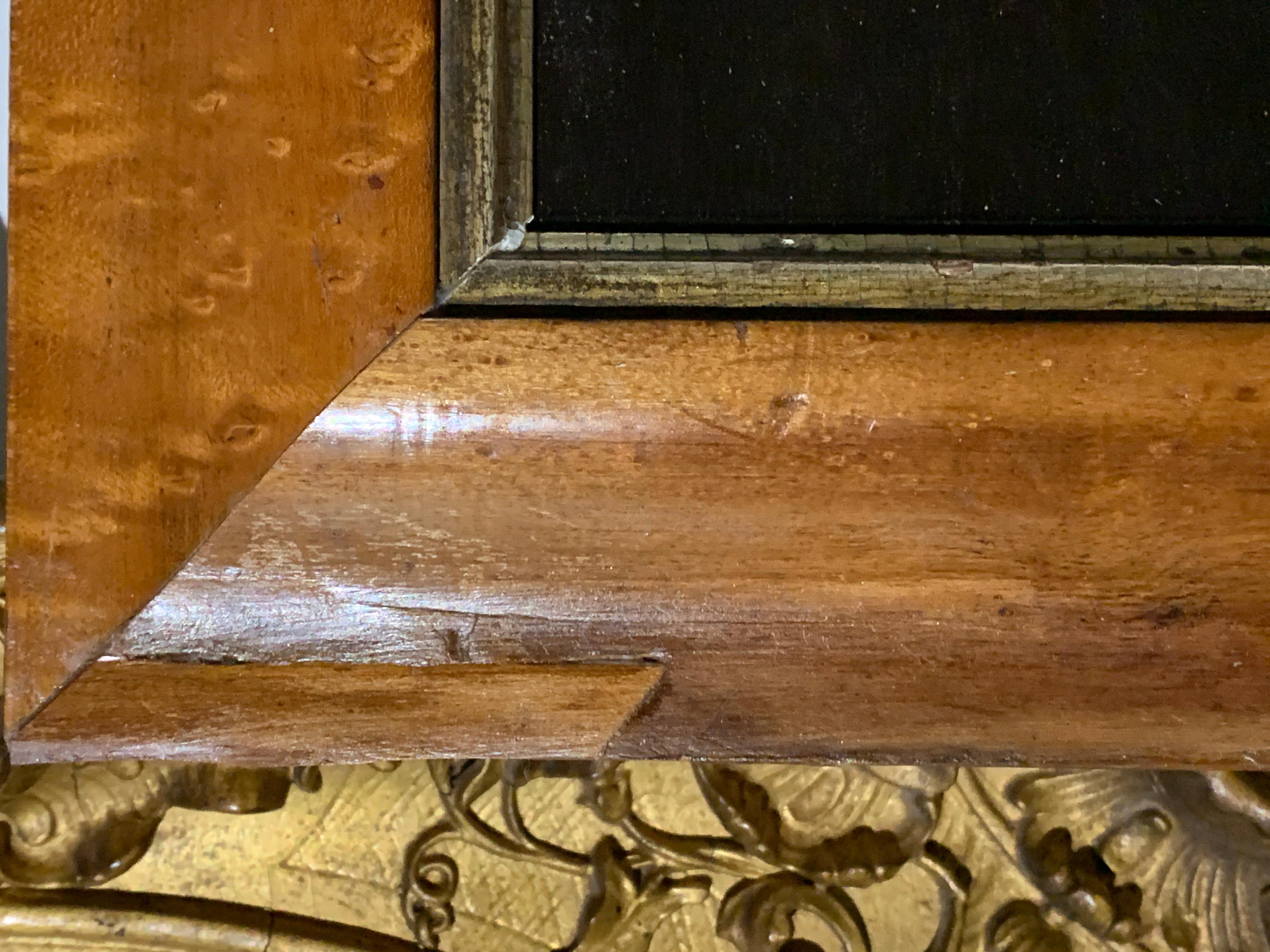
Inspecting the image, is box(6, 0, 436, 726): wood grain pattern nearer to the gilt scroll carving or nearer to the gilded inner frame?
the gilded inner frame

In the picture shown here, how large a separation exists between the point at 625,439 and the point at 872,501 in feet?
0.40

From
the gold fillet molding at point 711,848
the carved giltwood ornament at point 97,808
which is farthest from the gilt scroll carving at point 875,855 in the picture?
the carved giltwood ornament at point 97,808

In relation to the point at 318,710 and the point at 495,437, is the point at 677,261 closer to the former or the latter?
the point at 495,437

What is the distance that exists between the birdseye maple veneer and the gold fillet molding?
5.4 inches

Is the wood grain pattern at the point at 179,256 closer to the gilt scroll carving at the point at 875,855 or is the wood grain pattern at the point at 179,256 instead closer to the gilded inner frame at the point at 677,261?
the gilded inner frame at the point at 677,261

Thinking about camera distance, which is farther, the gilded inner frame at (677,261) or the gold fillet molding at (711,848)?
the gold fillet molding at (711,848)

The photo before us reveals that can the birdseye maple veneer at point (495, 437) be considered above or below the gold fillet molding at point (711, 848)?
above

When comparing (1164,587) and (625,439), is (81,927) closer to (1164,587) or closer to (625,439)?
(625,439)

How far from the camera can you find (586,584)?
48cm

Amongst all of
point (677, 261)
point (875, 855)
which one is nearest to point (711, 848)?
point (875, 855)

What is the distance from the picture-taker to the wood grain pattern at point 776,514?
0.48 metres

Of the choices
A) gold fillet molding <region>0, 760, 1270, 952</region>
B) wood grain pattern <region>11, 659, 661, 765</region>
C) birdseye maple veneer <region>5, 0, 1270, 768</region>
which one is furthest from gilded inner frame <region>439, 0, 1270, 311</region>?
gold fillet molding <region>0, 760, 1270, 952</region>

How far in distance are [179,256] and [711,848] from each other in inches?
17.4

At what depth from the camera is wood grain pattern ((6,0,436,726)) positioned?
1.52ft
